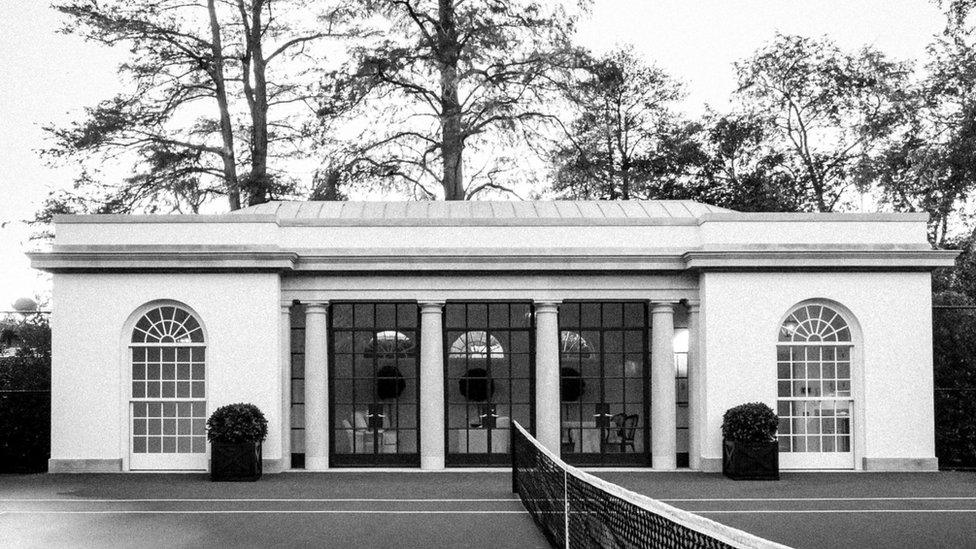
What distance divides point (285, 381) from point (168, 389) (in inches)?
94.4

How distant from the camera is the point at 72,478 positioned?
19.5 metres

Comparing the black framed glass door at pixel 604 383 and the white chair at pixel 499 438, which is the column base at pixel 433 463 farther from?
the black framed glass door at pixel 604 383

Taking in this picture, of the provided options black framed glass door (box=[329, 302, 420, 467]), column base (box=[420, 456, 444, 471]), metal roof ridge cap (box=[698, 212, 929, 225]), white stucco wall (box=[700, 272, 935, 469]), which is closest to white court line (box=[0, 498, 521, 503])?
column base (box=[420, 456, 444, 471])

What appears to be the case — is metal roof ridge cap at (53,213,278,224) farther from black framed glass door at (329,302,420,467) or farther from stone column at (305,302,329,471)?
black framed glass door at (329,302,420,467)

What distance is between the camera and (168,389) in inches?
815

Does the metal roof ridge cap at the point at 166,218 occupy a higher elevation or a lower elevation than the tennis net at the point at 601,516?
higher

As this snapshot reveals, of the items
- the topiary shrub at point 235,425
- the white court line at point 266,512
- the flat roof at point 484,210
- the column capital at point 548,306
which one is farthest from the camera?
the flat roof at point 484,210

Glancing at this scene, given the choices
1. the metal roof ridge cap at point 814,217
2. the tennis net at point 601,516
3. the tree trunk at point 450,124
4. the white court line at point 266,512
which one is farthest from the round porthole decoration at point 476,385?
the tree trunk at point 450,124

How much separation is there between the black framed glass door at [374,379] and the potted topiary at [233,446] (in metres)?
2.74

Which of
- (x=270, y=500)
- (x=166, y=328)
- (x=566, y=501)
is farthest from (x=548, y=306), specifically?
(x=566, y=501)

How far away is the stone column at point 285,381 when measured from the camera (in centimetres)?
2092

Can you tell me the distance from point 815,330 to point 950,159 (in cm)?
719

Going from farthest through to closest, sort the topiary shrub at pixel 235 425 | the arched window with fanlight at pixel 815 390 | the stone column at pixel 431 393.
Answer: the stone column at pixel 431 393 < the arched window with fanlight at pixel 815 390 < the topiary shrub at pixel 235 425

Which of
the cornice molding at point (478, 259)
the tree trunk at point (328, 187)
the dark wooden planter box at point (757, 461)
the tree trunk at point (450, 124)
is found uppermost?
the tree trunk at point (450, 124)
